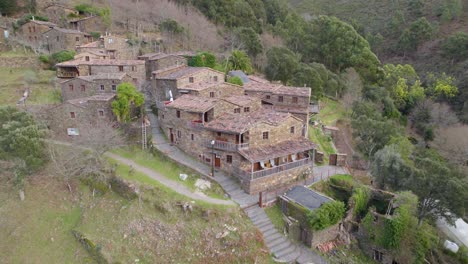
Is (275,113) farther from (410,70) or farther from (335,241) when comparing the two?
(410,70)

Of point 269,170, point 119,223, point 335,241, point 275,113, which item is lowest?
point 335,241

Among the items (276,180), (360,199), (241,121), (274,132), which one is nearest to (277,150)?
(274,132)

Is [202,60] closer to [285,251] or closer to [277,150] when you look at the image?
[277,150]

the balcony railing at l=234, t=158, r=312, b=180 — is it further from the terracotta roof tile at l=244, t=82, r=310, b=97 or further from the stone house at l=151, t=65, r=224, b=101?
the stone house at l=151, t=65, r=224, b=101

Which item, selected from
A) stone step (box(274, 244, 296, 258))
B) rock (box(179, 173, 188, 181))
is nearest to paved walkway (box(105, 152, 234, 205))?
rock (box(179, 173, 188, 181))

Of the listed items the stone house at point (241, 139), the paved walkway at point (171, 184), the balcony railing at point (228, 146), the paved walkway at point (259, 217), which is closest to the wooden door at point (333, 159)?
the stone house at point (241, 139)

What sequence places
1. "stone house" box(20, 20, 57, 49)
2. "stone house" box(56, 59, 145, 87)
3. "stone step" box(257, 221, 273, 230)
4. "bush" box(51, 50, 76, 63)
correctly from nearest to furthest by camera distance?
1. "stone step" box(257, 221, 273, 230)
2. "stone house" box(56, 59, 145, 87)
3. "bush" box(51, 50, 76, 63)
4. "stone house" box(20, 20, 57, 49)

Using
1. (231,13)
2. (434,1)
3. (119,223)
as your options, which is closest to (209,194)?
(119,223)
